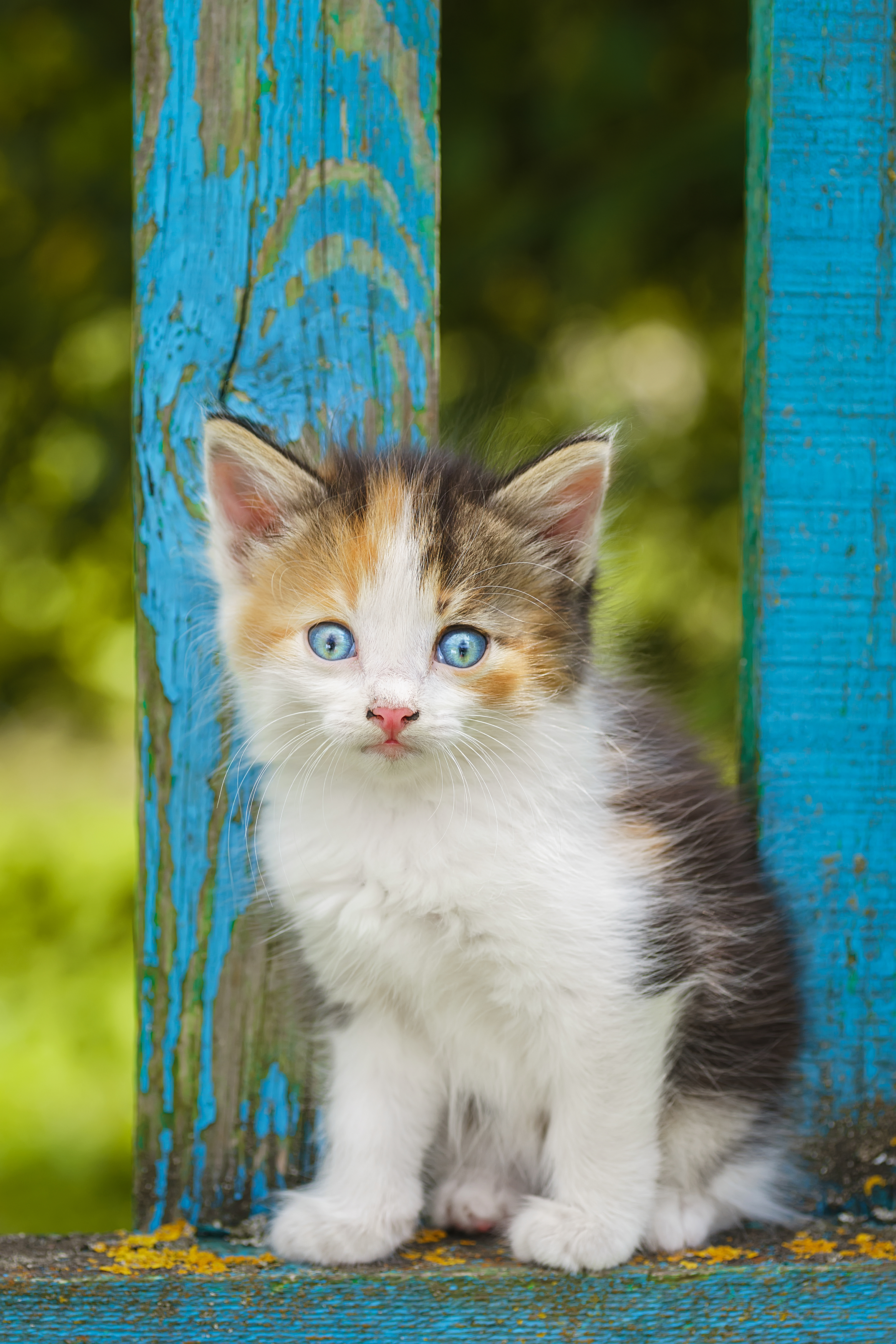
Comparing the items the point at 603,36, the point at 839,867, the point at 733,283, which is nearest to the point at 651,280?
the point at 733,283

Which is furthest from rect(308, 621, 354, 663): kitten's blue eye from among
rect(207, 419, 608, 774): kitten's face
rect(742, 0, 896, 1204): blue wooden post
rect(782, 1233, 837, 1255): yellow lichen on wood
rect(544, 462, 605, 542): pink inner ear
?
rect(782, 1233, 837, 1255): yellow lichen on wood

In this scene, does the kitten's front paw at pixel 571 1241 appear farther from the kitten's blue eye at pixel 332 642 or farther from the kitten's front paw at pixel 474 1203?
the kitten's blue eye at pixel 332 642

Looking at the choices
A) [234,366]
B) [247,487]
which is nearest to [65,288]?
[234,366]

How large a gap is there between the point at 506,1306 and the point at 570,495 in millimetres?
1162

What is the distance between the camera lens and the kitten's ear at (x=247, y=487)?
182 cm

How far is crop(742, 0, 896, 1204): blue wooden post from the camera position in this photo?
187 cm

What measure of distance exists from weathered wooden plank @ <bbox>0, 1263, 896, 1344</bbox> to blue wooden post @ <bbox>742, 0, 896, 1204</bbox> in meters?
0.25

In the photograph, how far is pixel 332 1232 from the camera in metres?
1.87

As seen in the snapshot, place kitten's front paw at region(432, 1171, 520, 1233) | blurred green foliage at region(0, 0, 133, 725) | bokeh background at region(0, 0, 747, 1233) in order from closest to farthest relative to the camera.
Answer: kitten's front paw at region(432, 1171, 520, 1233)
bokeh background at region(0, 0, 747, 1233)
blurred green foliage at region(0, 0, 133, 725)

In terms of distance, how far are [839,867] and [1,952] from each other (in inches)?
129

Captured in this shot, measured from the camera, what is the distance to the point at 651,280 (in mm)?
3873

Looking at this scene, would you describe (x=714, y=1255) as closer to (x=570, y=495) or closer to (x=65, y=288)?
(x=570, y=495)

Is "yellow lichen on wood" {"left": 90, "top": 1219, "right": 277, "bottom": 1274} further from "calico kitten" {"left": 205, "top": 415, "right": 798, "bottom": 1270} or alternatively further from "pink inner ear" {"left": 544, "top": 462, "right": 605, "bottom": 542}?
"pink inner ear" {"left": 544, "top": 462, "right": 605, "bottom": 542}

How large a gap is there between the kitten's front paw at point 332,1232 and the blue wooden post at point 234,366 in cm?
12
